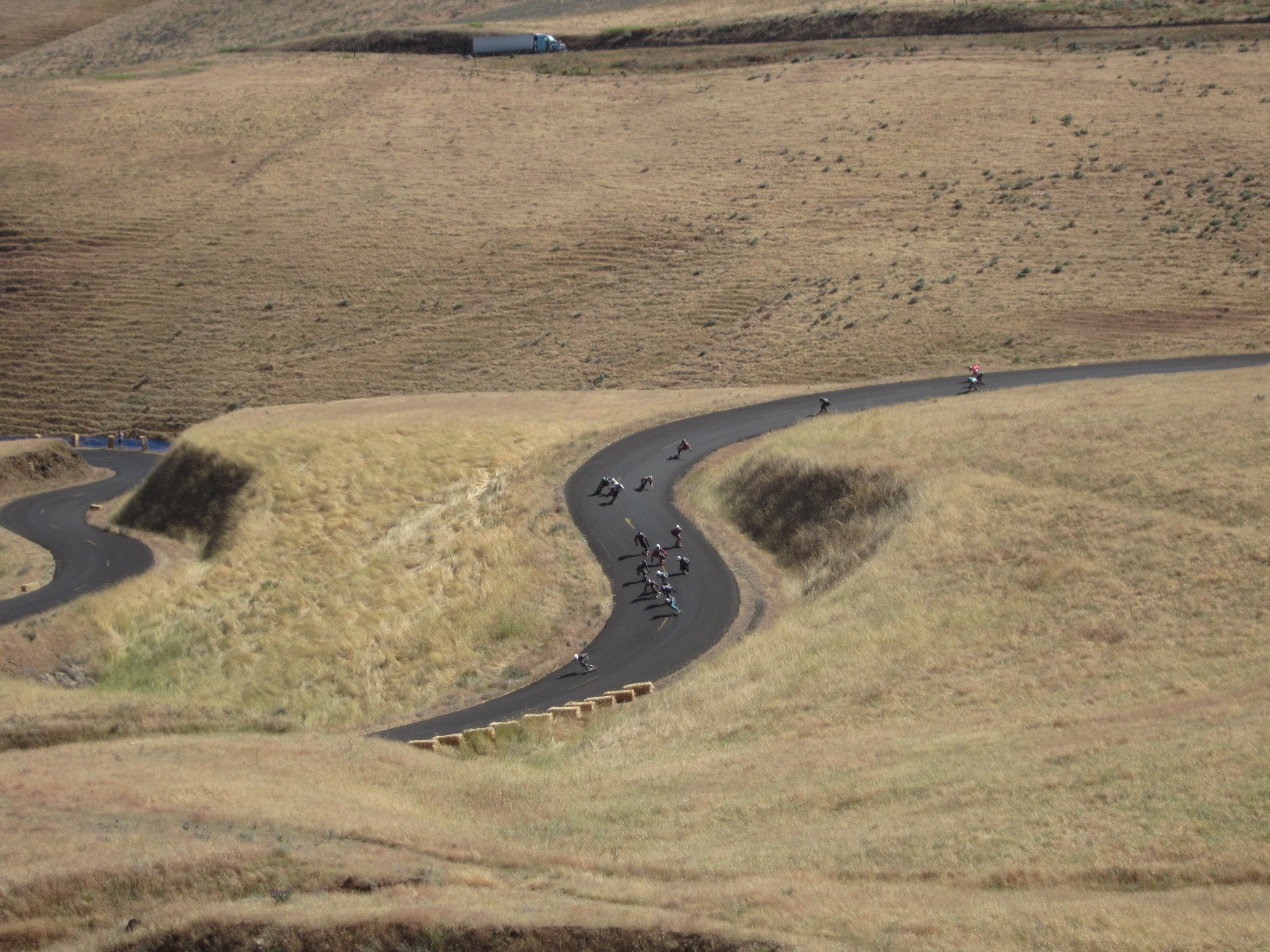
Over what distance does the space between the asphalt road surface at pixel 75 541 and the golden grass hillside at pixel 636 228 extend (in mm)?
9689

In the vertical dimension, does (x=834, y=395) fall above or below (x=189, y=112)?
below

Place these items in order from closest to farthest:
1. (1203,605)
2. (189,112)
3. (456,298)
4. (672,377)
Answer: (1203,605)
(672,377)
(456,298)
(189,112)

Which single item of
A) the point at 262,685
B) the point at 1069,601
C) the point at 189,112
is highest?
the point at 189,112

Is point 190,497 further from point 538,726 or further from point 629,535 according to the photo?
point 538,726

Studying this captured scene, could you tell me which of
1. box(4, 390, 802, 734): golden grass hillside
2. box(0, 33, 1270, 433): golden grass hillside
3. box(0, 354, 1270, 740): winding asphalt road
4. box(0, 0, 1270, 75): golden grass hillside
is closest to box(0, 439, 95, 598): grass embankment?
box(0, 354, 1270, 740): winding asphalt road

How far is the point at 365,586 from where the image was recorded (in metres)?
34.8

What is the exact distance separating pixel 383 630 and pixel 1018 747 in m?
18.9

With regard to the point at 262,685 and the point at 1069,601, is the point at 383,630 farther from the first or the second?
the point at 1069,601

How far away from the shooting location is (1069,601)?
82.4 feet

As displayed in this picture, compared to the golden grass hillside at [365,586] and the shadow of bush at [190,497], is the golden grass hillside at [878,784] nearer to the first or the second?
the golden grass hillside at [365,586]

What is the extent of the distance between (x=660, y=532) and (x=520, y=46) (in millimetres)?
82331

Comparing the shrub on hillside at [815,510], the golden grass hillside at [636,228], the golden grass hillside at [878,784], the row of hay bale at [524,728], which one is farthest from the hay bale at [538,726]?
the golden grass hillside at [636,228]

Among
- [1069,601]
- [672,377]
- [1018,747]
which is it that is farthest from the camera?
[672,377]

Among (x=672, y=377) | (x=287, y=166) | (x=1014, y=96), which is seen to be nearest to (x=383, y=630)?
(x=672, y=377)
